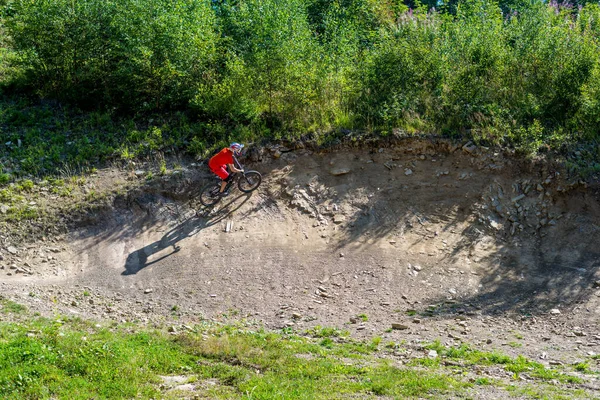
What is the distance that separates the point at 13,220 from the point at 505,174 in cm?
1239

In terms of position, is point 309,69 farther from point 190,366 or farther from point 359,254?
point 190,366

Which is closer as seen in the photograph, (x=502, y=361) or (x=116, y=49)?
(x=502, y=361)

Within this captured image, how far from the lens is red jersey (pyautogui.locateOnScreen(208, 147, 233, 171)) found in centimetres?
1526

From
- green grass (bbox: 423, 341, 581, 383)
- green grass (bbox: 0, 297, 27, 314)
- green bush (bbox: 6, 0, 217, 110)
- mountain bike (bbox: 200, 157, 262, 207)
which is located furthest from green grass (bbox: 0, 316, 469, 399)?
green bush (bbox: 6, 0, 217, 110)

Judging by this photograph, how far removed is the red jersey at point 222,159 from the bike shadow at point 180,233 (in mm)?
1145

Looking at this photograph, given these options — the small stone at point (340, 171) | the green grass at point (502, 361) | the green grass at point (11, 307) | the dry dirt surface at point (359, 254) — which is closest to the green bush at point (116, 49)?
the dry dirt surface at point (359, 254)

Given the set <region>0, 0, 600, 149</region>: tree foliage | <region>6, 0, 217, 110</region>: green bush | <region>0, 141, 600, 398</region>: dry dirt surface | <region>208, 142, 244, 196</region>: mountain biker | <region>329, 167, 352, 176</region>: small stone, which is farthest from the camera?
<region>6, 0, 217, 110</region>: green bush

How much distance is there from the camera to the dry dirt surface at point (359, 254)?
12281 mm

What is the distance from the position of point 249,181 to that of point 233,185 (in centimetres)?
46

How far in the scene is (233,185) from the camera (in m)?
16.1

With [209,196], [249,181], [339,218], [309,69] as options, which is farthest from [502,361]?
[309,69]

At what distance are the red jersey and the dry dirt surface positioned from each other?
1.13m

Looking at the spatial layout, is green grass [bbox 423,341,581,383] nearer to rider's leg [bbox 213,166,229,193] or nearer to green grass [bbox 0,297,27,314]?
rider's leg [bbox 213,166,229,193]

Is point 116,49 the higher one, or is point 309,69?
point 116,49
